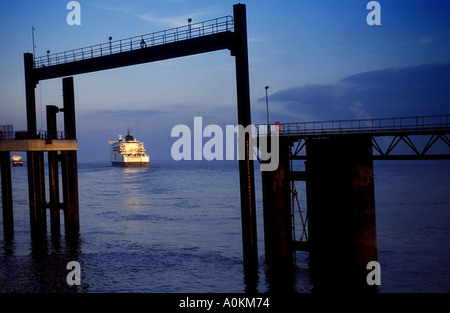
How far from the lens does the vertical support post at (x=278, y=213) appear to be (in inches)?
886

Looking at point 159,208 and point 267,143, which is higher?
point 267,143

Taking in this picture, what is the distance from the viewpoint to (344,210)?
20.1 m

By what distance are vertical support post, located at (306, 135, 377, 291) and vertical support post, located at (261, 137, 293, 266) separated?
169 cm

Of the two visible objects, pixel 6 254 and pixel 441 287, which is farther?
pixel 6 254

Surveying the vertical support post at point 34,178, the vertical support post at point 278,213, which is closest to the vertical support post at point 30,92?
the vertical support post at point 34,178

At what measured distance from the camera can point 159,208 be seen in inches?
2357

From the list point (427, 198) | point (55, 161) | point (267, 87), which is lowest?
point (427, 198)

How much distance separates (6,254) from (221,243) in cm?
1478

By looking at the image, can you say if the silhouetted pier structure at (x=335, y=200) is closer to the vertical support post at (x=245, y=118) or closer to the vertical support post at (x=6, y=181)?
the vertical support post at (x=245, y=118)

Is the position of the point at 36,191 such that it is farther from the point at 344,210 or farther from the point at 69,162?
the point at 344,210

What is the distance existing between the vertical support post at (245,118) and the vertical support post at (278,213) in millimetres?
2010
